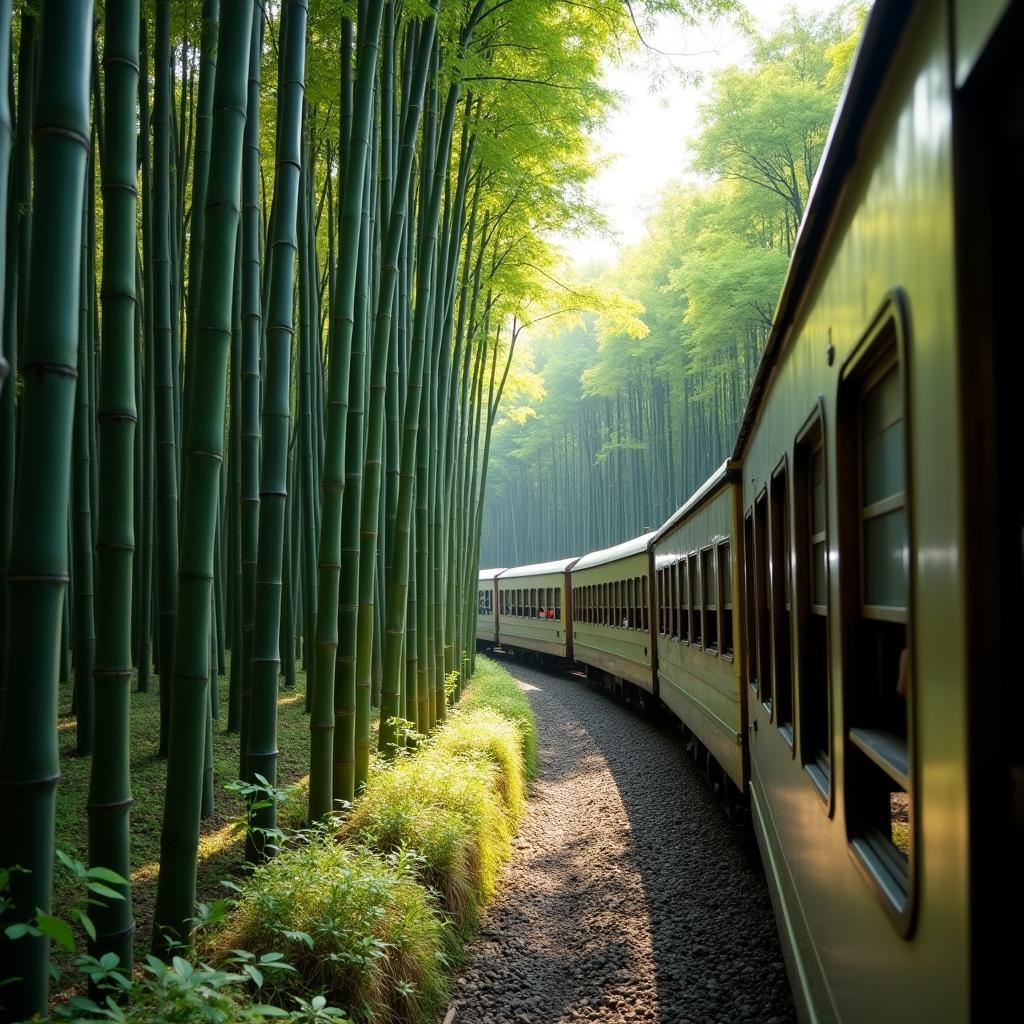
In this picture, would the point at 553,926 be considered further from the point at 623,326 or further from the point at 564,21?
the point at 623,326

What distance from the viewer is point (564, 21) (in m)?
7.18

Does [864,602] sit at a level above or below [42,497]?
below

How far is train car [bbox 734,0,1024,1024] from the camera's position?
38.4 inches

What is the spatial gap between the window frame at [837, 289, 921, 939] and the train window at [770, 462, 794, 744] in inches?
50.8

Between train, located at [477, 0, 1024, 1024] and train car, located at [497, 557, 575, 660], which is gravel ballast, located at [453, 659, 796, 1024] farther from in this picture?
train car, located at [497, 557, 575, 660]

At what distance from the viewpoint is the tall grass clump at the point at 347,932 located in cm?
294

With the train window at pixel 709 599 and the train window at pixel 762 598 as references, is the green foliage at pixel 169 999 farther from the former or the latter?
the train window at pixel 709 599

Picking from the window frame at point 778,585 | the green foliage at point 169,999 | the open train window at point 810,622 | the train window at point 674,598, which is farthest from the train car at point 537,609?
the green foliage at point 169,999

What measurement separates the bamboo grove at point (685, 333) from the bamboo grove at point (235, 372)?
510cm

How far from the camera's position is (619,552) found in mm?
11695

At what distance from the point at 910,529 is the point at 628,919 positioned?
368 cm

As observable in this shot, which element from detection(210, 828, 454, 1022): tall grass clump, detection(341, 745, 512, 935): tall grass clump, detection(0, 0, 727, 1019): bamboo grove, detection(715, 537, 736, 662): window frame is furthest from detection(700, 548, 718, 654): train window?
detection(210, 828, 454, 1022): tall grass clump

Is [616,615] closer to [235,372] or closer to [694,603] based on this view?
[694,603]

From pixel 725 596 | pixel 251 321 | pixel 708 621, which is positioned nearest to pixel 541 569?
pixel 708 621
